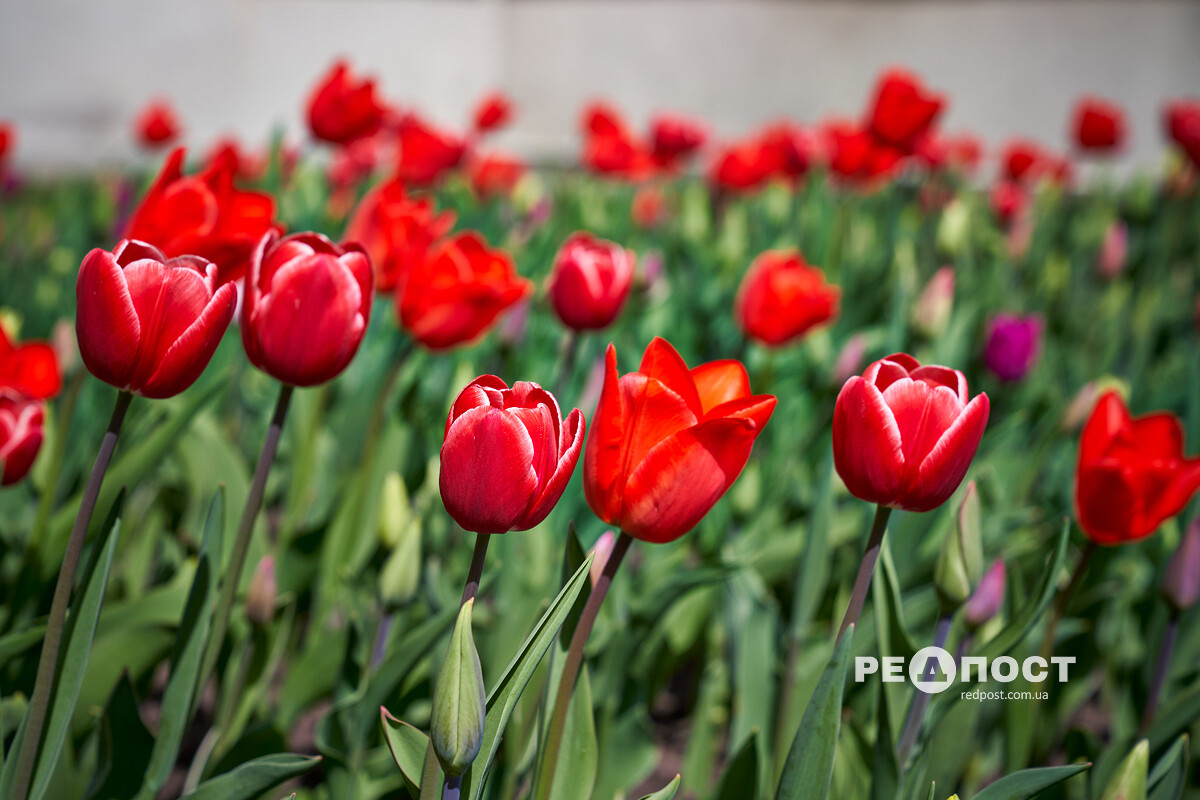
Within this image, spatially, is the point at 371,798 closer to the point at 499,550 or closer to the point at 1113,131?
the point at 499,550

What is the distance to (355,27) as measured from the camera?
7500 mm

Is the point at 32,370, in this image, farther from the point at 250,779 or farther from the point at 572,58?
the point at 572,58

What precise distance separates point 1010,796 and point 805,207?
2.29 meters

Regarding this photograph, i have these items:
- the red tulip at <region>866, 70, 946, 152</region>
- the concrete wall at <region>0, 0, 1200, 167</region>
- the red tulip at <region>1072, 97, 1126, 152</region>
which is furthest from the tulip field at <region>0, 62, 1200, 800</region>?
the concrete wall at <region>0, 0, 1200, 167</region>

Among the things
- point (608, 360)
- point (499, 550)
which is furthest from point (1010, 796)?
point (499, 550)

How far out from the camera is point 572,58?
30.6 ft

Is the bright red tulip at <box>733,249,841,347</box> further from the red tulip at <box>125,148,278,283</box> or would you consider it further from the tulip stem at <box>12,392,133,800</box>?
the tulip stem at <box>12,392,133,800</box>

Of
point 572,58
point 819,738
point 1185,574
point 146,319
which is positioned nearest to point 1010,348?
point 1185,574

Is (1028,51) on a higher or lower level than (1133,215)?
higher

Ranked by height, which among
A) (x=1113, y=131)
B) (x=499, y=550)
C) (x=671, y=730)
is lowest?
(x=671, y=730)

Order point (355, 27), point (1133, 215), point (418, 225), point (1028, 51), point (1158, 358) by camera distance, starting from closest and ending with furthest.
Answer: point (418, 225) → point (1158, 358) → point (1133, 215) → point (355, 27) → point (1028, 51)

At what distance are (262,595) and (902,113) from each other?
186cm

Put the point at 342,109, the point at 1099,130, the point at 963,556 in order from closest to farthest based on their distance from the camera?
the point at 963,556 < the point at 342,109 < the point at 1099,130

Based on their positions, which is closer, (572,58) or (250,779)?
(250,779)
